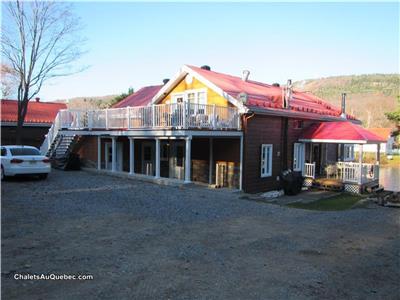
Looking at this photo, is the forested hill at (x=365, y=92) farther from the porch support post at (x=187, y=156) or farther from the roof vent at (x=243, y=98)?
the porch support post at (x=187, y=156)

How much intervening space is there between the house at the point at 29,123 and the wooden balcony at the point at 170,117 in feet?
37.1

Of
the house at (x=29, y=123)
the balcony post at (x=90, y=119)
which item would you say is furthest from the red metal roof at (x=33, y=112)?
the balcony post at (x=90, y=119)

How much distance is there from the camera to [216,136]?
1561 cm

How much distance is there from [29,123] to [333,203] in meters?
23.4

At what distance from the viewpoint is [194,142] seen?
18.4m

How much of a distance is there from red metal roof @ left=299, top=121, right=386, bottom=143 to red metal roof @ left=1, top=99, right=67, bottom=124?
2050 cm

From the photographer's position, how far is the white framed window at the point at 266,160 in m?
17.4

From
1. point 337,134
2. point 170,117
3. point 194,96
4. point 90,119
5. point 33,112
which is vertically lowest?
point 337,134

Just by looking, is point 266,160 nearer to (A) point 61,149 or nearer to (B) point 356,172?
(B) point 356,172

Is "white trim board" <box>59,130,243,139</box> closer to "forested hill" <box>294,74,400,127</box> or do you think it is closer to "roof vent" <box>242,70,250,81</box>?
"roof vent" <box>242,70,250,81</box>

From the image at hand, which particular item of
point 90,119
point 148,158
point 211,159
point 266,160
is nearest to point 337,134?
point 266,160

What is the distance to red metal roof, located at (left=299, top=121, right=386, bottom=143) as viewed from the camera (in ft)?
58.2

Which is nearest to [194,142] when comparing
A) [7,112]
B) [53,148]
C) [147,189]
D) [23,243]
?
[147,189]

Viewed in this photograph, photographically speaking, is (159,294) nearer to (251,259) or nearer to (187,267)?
(187,267)
